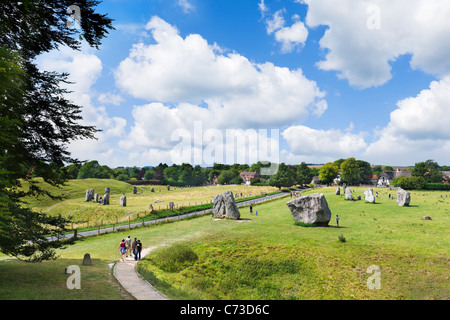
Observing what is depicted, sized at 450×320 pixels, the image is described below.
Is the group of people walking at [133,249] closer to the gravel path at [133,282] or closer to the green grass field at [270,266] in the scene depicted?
the gravel path at [133,282]

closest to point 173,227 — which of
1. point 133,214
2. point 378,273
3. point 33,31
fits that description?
point 133,214

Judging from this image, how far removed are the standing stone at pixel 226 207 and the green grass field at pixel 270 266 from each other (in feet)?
22.5

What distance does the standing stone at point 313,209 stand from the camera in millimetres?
30139

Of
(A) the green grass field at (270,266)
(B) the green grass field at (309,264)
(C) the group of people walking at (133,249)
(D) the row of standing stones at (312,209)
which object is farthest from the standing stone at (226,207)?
(C) the group of people walking at (133,249)

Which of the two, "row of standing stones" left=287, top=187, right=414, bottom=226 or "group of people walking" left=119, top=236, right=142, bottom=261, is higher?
"row of standing stones" left=287, top=187, right=414, bottom=226

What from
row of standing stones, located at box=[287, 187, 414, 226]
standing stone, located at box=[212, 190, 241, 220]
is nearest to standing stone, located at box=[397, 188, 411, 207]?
row of standing stones, located at box=[287, 187, 414, 226]

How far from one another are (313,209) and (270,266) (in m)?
12.2

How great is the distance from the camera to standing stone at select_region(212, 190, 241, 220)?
119 ft

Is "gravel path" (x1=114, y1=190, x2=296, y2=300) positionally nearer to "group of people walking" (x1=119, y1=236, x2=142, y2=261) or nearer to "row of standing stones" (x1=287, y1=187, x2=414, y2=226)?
"group of people walking" (x1=119, y1=236, x2=142, y2=261)

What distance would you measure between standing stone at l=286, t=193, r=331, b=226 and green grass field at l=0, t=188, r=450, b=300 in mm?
2103

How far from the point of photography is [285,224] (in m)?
Answer: 32.3

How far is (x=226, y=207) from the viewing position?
120 feet

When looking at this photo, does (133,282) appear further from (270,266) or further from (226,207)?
Result: (226,207)
